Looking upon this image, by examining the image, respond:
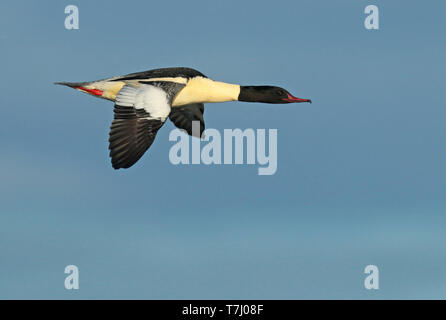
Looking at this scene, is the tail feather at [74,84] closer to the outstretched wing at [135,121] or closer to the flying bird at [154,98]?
the flying bird at [154,98]

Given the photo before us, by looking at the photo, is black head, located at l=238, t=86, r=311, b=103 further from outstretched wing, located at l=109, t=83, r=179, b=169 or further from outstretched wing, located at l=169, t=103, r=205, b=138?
outstretched wing, located at l=109, t=83, r=179, b=169

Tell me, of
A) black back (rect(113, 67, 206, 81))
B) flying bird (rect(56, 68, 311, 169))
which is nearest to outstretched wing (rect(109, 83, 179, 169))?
flying bird (rect(56, 68, 311, 169))

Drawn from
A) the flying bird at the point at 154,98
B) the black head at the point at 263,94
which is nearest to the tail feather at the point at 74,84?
the flying bird at the point at 154,98

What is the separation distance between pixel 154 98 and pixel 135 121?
0.78m

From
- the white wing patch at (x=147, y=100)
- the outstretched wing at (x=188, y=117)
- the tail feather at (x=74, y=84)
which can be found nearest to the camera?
the white wing patch at (x=147, y=100)

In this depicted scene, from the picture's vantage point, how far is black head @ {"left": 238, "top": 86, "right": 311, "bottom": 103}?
20.9 m

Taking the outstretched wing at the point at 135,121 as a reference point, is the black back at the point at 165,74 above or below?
above

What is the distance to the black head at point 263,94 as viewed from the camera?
20906 mm

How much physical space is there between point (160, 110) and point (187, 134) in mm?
3355

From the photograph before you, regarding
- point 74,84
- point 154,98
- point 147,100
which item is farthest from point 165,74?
point 74,84

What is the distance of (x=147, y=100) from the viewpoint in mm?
18734

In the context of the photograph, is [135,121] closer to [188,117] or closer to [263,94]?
[263,94]
